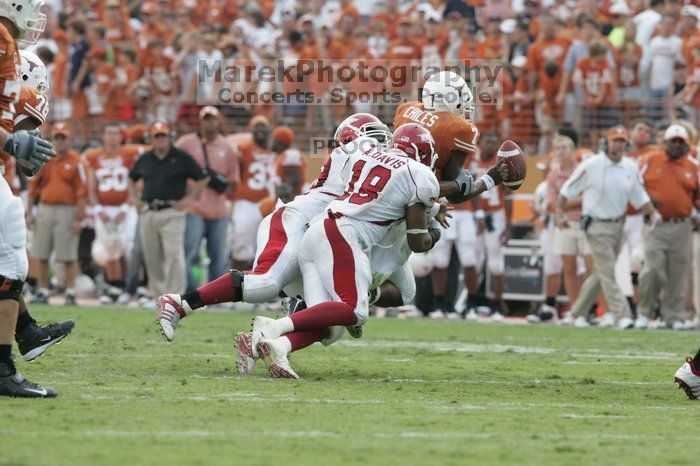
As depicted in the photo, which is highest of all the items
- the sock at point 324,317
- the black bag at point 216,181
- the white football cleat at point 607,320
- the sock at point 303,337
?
the black bag at point 216,181

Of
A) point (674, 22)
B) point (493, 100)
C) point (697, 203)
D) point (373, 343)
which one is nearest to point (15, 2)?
point (373, 343)

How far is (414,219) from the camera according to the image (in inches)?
283

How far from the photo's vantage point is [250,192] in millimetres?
13961

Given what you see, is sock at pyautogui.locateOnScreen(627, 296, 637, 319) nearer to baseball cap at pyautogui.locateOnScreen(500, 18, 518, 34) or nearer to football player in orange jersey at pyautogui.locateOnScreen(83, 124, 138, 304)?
baseball cap at pyautogui.locateOnScreen(500, 18, 518, 34)

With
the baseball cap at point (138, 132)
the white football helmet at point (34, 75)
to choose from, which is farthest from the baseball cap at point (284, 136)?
the white football helmet at point (34, 75)

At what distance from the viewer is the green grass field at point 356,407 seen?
4.77 metres

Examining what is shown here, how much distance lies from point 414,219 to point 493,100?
27.5ft

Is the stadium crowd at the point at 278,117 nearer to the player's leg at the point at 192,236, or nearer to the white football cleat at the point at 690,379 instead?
the player's leg at the point at 192,236

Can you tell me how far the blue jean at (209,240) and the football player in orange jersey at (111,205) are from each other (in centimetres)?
133

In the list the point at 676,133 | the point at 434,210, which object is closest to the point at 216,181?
the point at 676,133

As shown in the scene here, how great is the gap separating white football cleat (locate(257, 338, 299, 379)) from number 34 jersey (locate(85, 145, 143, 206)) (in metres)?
7.67

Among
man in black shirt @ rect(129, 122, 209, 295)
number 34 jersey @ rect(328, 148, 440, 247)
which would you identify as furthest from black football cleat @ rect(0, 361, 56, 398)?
man in black shirt @ rect(129, 122, 209, 295)

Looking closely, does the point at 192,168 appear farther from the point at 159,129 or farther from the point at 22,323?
the point at 22,323

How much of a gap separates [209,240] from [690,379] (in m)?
7.77
